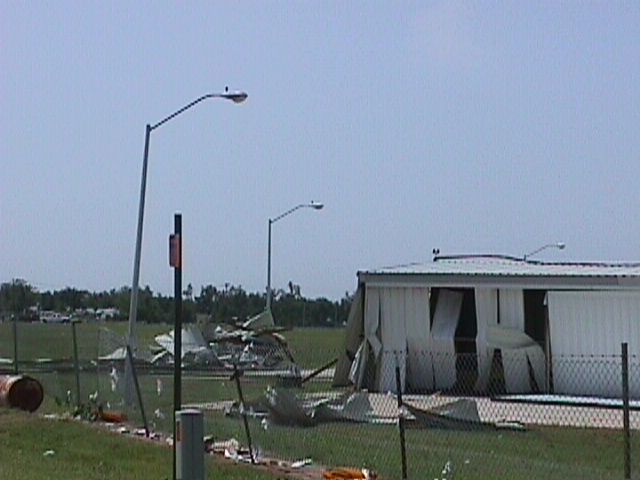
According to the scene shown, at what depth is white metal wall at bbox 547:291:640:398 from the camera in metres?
31.0

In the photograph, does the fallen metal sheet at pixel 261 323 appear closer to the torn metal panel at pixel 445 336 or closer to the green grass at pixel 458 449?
the torn metal panel at pixel 445 336

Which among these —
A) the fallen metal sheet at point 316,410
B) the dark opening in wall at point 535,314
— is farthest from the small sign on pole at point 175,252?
the dark opening in wall at point 535,314

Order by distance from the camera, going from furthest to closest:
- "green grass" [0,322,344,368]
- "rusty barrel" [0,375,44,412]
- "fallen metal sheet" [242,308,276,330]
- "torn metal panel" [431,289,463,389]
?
1. "fallen metal sheet" [242,308,276,330]
2. "green grass" [0,322,344,368]
3. "torn metal panel" [431,289,463,389]
4. "rusty barrel" [0,375,44,412]

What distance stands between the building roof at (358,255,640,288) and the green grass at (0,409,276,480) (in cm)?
1440

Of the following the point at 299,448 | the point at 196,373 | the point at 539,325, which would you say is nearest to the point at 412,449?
the point at 299,448

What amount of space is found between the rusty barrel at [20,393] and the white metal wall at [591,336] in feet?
42.4

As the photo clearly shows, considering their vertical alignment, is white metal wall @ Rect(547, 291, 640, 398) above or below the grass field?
above

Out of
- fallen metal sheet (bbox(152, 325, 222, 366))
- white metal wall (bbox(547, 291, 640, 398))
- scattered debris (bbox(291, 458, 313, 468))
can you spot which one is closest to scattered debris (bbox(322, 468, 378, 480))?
scattered debris (bbox(291, 458, 313, 468))

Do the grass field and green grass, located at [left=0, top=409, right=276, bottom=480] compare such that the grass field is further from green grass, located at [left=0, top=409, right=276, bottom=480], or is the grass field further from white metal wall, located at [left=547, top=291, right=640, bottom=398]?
white metal wall, located at [left=547, top=291, right=640, bottom=398]

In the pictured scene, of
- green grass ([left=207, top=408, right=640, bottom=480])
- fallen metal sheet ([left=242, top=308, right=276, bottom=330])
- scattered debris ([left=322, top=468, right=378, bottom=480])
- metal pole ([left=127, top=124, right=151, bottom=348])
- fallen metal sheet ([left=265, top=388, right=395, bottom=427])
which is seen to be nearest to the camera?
scattered debris ([left=322, top=468, right=378, bottom=480])

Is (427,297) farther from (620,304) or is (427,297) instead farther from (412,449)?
(412,449)

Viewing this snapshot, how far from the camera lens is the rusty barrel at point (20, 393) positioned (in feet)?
76.9

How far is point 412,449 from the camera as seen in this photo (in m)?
17.5

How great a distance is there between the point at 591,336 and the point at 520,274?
94.6 inches
